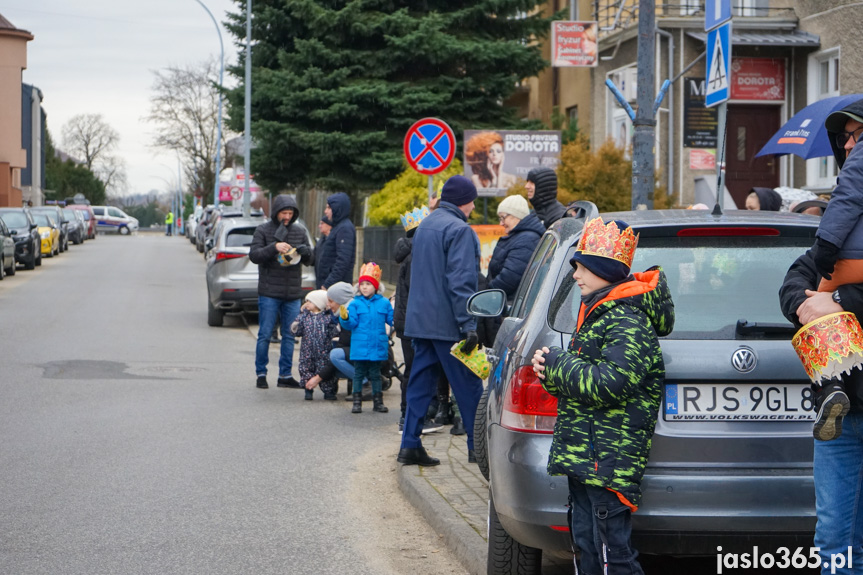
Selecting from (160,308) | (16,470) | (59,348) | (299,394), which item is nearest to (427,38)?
(160,308)

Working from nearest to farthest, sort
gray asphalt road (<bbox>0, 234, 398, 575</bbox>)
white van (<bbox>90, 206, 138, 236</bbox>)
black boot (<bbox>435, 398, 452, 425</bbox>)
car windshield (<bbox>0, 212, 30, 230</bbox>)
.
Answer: gray asphalt road (<bbox>0, 234, 398, 575</bbox>)
black boot (<bbox>435, 398, 452, 425</bbox>)
car windshield (<bbox>0, 212, 30, 230</bbox>)
white van (<bbox>90, 206, 138, 236</bbox>)

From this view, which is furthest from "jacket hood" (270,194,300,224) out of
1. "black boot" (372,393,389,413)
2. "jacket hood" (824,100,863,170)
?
"jacket hood" (824,100,863,170)

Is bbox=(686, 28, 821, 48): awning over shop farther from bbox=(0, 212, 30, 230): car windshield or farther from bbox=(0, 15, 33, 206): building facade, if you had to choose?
bbox=(0, 15, 33, 206): building facade

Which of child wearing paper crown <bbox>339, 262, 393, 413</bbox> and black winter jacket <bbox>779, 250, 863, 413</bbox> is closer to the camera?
black winter jacket <bbox>779, 250, 863, 413</bbox>

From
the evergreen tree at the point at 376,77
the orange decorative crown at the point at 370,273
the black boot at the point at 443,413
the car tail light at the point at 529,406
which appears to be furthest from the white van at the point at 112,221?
the car tail light at the point at 529,406

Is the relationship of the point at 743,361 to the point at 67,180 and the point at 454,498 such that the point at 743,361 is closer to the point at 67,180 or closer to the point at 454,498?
the point at 454,498

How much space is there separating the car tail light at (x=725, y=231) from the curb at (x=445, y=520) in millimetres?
1836

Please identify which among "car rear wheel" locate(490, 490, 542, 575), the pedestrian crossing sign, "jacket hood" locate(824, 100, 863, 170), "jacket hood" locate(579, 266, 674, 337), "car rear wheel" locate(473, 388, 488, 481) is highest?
the pedestrian crossing sign

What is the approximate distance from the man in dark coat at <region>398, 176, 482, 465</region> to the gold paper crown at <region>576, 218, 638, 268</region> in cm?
326

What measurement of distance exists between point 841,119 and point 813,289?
22.1 inches

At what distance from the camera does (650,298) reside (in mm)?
3967

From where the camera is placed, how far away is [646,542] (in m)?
4.17

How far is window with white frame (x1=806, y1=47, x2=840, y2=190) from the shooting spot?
21078 millimetres

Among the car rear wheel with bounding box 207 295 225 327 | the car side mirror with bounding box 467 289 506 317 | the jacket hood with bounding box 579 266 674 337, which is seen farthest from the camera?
the car rear wheel with bounding box 207 295 225 327
